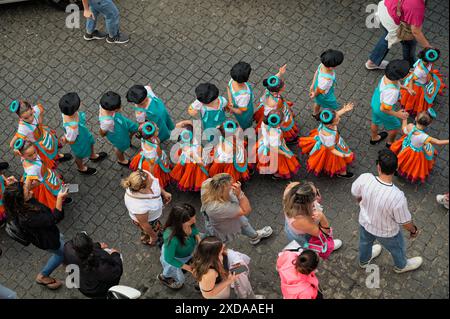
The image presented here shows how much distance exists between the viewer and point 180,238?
Answer: 19.1ft

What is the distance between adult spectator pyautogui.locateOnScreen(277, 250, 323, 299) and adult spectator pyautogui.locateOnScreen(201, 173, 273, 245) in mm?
897

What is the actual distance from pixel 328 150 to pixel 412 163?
1.05m

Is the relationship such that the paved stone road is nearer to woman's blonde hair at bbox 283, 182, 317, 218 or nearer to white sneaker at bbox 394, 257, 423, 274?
white sneaker at bbox 394, 257, 423, 274

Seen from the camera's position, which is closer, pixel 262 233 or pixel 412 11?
pixel 262 233

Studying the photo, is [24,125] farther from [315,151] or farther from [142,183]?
[315,151]

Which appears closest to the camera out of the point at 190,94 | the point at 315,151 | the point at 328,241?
the point at 328,241

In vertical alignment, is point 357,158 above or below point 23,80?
above

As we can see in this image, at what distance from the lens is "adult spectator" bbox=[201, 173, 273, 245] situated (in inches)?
234

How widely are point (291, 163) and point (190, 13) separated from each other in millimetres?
3564

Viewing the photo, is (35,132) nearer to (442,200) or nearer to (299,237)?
(299,237)

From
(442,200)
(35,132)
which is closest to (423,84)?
(442,200)

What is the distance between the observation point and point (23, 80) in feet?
29.4

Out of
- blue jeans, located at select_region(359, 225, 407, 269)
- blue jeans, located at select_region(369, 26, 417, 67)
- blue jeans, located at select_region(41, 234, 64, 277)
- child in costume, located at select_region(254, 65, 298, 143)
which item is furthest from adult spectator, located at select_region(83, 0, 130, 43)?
blue jeans, located at select_region(359, 225, 407, 269)
